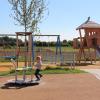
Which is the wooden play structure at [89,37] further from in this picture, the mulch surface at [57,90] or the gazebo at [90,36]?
the mulch surface at [57,90]

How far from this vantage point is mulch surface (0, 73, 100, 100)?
13.8 m

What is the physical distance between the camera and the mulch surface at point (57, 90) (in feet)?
45.1

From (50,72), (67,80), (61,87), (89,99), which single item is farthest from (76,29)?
(89,99)

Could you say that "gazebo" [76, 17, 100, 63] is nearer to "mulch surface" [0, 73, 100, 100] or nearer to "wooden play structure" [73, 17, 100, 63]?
"wooden play structure" [73, 17, 100, 63]

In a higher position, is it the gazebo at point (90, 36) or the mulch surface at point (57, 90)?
the gazebo at point (90, 36)

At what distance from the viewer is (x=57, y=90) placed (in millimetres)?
15320

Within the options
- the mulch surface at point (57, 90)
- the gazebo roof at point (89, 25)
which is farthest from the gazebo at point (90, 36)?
the mulch surface at point (57, 90)

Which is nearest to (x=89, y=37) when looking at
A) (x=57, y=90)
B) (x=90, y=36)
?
(x=90, y=36)

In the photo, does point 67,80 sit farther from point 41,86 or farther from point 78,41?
point 78,41

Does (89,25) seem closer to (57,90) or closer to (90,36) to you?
(90,36)

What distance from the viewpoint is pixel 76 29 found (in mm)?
36625

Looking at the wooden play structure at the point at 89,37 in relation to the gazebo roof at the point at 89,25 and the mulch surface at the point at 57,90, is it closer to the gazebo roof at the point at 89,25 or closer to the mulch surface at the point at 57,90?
the gazebo roof at the point at 89,25

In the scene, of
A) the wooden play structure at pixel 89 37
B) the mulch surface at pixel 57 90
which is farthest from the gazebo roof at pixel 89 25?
the mulch surface at pixel 57 90

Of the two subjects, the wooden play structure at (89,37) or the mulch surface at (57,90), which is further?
the wooden play structure at (89,37)
